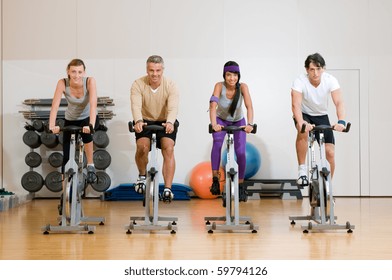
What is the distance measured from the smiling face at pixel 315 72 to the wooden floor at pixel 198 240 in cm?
145

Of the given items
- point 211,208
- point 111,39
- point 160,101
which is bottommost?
point 211,208

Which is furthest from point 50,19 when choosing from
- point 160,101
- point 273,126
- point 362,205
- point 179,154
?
point 362,205

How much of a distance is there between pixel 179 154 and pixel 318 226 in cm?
448

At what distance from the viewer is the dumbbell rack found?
934 cm

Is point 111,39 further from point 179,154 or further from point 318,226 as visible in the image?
point 318,226

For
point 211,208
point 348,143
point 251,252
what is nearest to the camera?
point 251,252

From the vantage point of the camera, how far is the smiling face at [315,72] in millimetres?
A: 6027

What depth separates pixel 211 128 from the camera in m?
5.83

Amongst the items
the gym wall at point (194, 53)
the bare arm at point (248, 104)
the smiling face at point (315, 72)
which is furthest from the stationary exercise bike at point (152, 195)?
the gym wall at point (194, 53)

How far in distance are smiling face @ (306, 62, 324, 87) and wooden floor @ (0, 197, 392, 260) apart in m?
1.45

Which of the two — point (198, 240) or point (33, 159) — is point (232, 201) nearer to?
point (198, 240)

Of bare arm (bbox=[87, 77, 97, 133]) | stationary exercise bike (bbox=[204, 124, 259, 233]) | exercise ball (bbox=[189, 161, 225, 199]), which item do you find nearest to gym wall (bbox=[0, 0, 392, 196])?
exercise ball (bbox=[189, 161, 225, 199])

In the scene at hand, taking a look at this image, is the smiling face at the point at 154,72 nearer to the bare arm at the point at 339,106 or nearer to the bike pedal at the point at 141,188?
the bike pedal at the point at 141,188

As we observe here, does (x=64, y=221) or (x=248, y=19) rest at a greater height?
(x=248, y=19)
